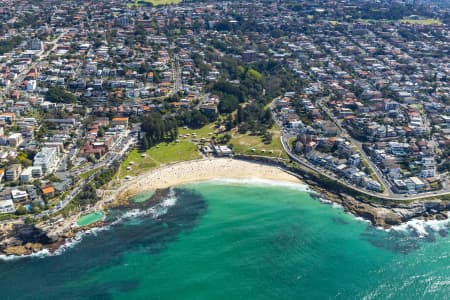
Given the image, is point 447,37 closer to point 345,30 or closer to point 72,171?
point 345,30

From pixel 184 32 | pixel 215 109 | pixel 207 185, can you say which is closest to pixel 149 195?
pixel 207 185

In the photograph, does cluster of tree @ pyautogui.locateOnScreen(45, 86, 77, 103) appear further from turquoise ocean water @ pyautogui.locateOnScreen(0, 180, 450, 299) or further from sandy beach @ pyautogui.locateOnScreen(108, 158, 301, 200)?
turquoise ocean water @ pyautogui.locateOnScreen(0, 180, 450, 299)

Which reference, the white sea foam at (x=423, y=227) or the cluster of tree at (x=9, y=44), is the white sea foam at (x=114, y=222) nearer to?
the white sea foam at (x=423, y=227)

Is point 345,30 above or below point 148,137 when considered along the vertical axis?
above

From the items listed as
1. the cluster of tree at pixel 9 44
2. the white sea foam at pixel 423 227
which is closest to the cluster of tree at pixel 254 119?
the white sea foam at pixel 423 227

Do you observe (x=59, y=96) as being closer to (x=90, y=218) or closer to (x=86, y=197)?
(x=86, y=197)
